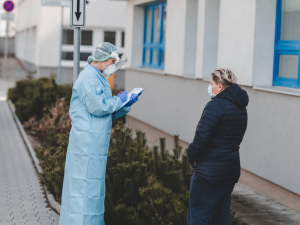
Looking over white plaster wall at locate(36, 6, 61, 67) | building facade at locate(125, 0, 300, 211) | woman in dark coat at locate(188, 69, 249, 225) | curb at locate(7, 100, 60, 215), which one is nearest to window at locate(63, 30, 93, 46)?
white plaster wall at locate(36, 6, 61, 67)

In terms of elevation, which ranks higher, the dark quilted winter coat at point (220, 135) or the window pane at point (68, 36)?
the window pane at point (68, 36)

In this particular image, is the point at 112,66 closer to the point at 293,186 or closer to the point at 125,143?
the point at 125,143

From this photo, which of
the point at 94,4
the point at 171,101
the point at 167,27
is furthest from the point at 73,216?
the point at 94,4

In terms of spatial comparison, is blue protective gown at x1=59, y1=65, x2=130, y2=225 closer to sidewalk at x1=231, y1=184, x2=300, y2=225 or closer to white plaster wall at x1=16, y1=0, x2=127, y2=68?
sidewalk at x1=231, y1=184, x2=300, y2=225

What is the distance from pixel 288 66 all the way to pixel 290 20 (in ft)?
2.06

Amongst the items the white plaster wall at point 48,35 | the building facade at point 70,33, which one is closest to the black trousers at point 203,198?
the building facade at point 70,33

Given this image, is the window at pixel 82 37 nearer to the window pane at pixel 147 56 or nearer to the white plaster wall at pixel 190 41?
the window pane at pixel 147 56

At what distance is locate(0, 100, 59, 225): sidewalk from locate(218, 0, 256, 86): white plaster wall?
3447 mm

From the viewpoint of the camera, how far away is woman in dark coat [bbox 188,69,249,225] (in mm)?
4715

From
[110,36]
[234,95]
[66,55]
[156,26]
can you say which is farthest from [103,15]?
[234,95]

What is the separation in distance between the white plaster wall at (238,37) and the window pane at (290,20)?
419mm

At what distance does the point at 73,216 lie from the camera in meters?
5.38

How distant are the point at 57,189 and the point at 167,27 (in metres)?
6.12

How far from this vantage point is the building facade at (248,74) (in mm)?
7664
